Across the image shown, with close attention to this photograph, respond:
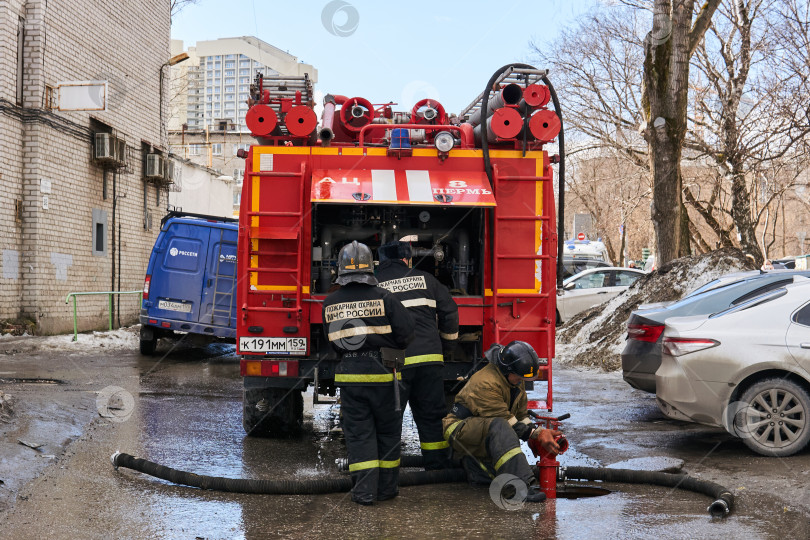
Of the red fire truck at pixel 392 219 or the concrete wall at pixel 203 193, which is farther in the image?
the concrete wall at pixel 203 193

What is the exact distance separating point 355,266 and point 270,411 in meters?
2.35

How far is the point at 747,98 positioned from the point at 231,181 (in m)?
21.2

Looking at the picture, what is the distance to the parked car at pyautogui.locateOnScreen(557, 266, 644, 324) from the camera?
19.4 meters

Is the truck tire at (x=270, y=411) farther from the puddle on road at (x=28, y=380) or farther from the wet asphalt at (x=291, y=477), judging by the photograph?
the puddle on road at (x=28, y=380)

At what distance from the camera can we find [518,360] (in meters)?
5.77

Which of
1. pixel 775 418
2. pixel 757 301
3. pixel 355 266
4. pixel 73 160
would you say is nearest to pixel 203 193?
pixel 73 160

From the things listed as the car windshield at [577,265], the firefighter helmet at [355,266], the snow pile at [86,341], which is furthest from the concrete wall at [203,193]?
the firefighter helmet at [355,266]

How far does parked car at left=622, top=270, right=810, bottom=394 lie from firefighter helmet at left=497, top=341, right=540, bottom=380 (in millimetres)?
2171

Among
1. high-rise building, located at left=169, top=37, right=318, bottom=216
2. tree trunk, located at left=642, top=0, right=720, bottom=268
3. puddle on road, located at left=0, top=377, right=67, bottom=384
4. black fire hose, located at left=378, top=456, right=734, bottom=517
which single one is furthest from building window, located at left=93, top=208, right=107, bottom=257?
high-rise building, located at left=169, top=37, right=318, bottom=216

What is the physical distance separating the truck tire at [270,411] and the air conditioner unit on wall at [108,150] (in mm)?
12519

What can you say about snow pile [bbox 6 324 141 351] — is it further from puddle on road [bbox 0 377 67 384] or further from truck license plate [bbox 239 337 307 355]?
truck license plate [bbox 239 337 307 355]

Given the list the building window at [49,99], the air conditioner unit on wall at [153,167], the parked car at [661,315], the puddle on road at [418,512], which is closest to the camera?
the puddle on road at [418,512]

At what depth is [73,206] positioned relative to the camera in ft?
58.6

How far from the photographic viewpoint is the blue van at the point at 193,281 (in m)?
14.3
